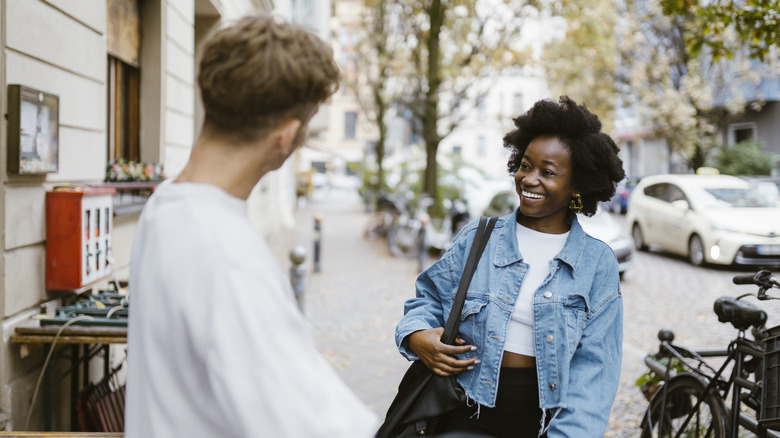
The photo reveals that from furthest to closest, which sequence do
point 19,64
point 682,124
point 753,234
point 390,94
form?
point 390,94, point 682,124, point 753,234, point 19,64

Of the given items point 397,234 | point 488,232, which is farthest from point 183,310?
point 397,234

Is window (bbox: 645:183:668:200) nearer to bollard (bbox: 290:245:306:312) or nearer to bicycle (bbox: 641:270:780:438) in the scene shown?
bollard (bbox: 290:245:306:312)

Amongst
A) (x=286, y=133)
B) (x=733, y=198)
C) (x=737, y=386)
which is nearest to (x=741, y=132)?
(x=733, y=198)

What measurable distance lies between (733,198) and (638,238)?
10.0ft

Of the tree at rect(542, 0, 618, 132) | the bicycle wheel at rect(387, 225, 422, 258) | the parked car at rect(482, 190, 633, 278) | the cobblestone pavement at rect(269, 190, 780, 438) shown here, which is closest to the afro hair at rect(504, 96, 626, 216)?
the cobblestone pavement at rect(269, 190, 780, 438)

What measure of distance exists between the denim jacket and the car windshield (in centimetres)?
1219

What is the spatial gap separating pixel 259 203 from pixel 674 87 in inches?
651

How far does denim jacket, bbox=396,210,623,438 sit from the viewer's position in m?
2.26

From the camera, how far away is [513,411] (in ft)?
7.80

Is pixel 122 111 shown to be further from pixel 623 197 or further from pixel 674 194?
pixel 623 197

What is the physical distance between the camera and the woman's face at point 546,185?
2518 millimetres

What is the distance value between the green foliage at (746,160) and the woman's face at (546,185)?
76.0 feet

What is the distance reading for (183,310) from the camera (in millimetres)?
1190

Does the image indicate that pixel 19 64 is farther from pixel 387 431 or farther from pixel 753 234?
pixel 753 234
